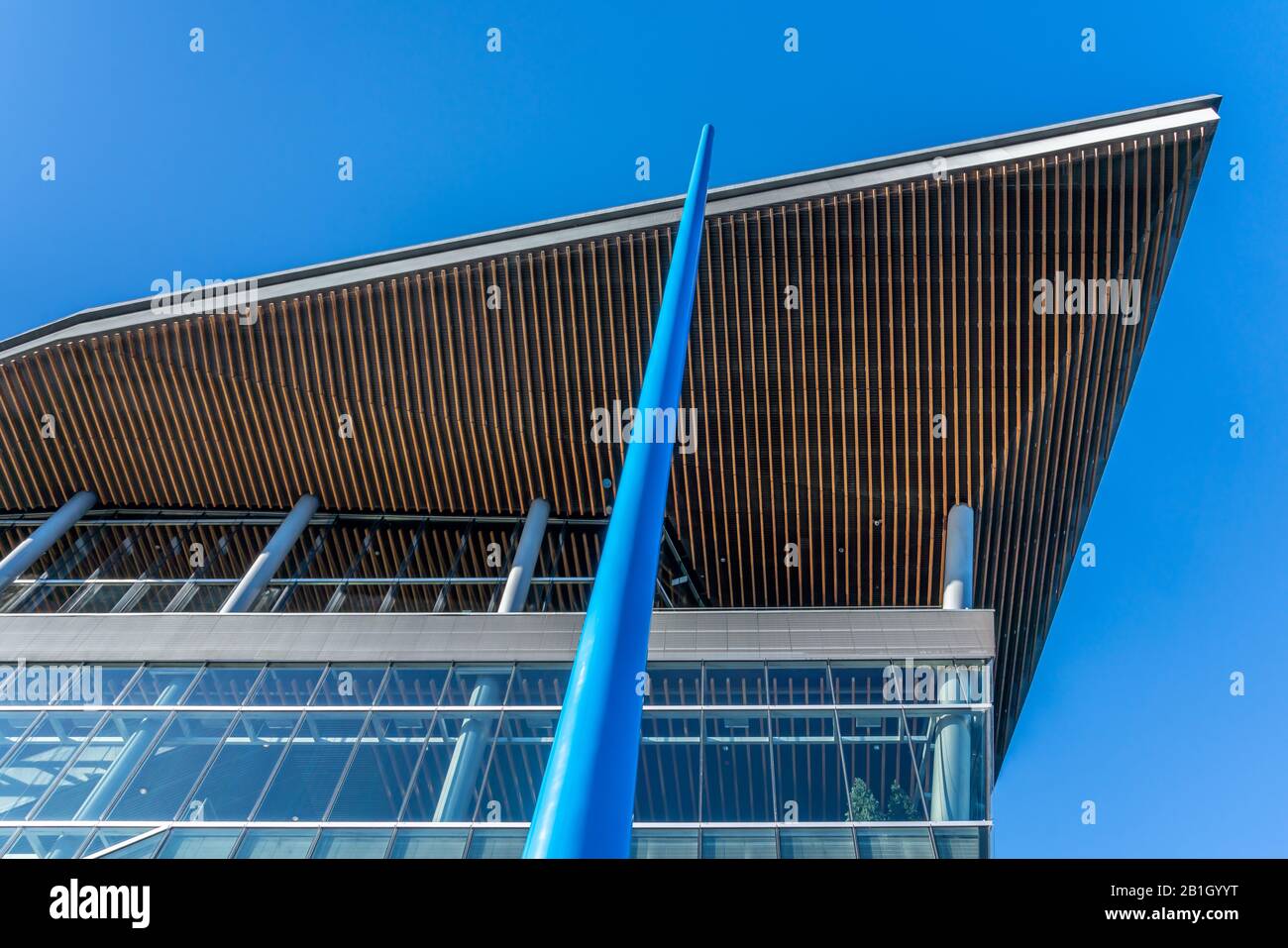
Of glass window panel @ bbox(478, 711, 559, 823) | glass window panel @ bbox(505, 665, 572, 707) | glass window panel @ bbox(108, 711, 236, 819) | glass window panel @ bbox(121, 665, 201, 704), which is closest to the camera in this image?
glass window panel @ bbox(478, 711, 559, 823)

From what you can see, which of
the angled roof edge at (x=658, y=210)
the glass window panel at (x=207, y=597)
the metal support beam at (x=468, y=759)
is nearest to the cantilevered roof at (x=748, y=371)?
the angled roof edge at (x=658, y=210)

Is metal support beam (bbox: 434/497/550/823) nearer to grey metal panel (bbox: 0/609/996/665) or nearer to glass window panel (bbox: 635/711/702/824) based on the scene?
grey metal panel (bbox: 0/609/996/665)

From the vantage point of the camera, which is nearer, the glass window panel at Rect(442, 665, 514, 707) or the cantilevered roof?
the glass window panel at Rect(442, 665, 514, 707)

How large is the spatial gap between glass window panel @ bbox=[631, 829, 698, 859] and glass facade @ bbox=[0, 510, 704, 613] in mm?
7659

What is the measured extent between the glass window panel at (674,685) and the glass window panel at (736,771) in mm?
534

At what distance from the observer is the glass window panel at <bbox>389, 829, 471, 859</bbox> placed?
41.2ft

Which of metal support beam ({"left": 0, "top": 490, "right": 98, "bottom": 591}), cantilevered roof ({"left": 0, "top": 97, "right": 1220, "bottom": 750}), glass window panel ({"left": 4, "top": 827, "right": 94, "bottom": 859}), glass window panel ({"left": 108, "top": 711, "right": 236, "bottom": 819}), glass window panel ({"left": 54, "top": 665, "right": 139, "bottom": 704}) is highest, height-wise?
cantilevered roof ({"left": 0, "top": 97, "right": 1220, "bottom": 750})

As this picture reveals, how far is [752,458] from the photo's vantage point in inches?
780

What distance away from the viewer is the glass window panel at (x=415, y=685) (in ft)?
50.0

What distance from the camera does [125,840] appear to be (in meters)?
12.9

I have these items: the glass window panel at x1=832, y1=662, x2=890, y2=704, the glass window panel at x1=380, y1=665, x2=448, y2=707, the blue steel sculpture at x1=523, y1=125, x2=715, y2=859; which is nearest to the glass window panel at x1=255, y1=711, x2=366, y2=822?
the glass window panel at x1=380, y1=665, x2=448, y2=707

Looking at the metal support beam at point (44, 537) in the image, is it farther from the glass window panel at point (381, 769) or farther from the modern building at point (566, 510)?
the glass window panel at point (381, 769)
